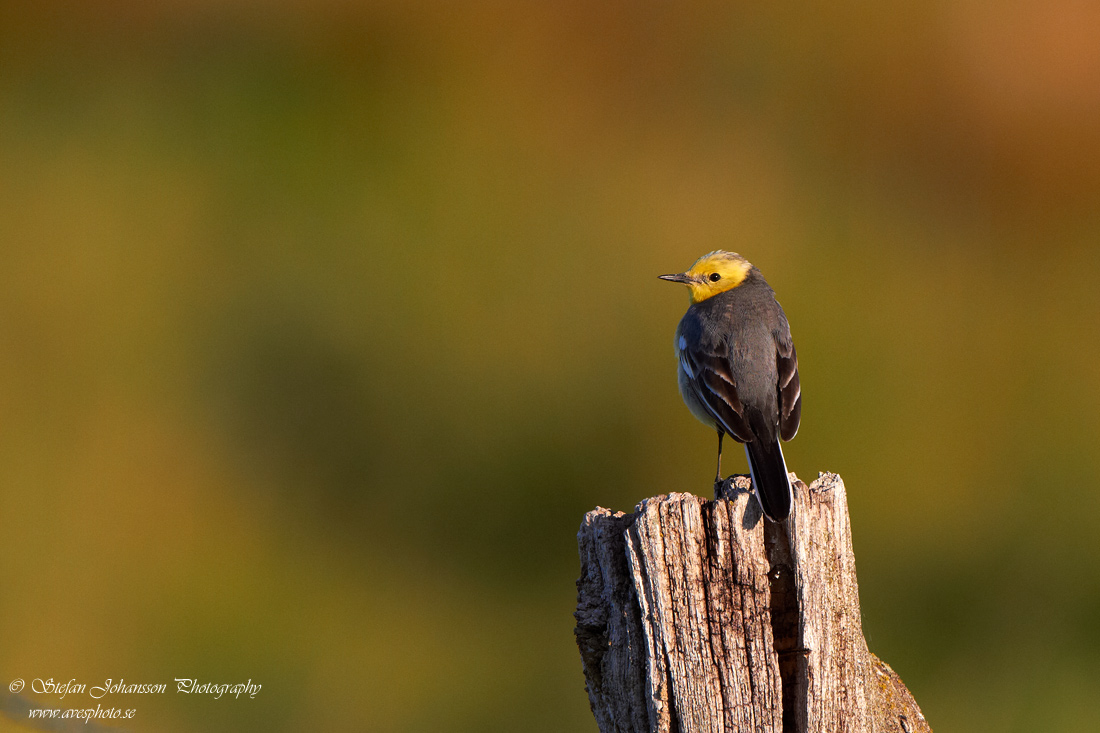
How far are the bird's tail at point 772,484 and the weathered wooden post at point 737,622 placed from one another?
51 mm

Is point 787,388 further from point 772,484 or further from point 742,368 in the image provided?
point 772,484

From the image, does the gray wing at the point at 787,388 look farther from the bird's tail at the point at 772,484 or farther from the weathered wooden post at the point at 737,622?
the weathered wooden post at the point at 737,622

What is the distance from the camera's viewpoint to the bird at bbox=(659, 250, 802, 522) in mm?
4188

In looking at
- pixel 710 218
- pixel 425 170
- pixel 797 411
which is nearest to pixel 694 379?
pixel 797 411

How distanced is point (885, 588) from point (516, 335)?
4289 mm

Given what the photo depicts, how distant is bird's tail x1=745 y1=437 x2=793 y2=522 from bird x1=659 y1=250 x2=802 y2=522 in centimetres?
34

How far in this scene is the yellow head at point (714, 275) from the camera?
208 inches

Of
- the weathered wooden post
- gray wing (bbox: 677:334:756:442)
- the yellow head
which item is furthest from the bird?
the weathered wooden post

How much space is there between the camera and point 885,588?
29.4 feet

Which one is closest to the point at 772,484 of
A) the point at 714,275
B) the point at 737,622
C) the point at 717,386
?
the point at 737,622

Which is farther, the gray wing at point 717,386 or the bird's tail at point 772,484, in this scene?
the gray wing at point 717,386

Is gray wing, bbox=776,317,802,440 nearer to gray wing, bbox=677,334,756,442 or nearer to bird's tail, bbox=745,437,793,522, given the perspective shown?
gray wing, bbox=677,334,756,442

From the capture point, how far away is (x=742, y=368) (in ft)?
14.3

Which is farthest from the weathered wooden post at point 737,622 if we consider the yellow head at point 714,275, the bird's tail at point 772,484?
the yellow head at point 714,275
